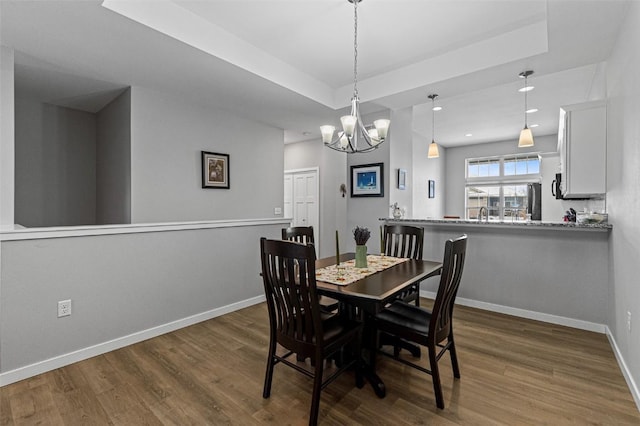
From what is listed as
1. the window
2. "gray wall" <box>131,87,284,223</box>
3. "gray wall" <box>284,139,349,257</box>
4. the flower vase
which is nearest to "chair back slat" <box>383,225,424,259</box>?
the flower vase

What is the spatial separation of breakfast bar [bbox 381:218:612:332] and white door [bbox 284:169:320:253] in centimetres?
251

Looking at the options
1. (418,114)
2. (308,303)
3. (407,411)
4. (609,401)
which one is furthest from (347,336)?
(418,114)

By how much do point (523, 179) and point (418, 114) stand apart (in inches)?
140

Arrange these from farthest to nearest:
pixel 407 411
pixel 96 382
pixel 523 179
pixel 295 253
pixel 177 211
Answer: pixel 523 179
pixel 177 211
pixel 96 382
pixel 407 411
pixel 295 253

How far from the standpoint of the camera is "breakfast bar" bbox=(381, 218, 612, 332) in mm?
2986

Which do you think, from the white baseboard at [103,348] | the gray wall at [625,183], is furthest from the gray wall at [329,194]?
the gray wall at [625,183]

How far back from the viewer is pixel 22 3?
195 cm

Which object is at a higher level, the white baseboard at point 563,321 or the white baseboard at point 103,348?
the white baseboard at point 563,321

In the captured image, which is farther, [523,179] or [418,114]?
[523,179]

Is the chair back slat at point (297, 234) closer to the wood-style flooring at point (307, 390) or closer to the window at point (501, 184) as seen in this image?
the wood-style flooring at point (307, 390)

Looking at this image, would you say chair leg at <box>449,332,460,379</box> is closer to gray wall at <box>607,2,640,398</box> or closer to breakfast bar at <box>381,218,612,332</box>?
gray wall at <box>607,2,640,398</box>

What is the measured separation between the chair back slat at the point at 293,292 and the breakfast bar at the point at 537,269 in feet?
8.42

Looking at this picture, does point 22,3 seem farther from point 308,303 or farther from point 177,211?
point 308,303

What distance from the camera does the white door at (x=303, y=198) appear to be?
5992mm
